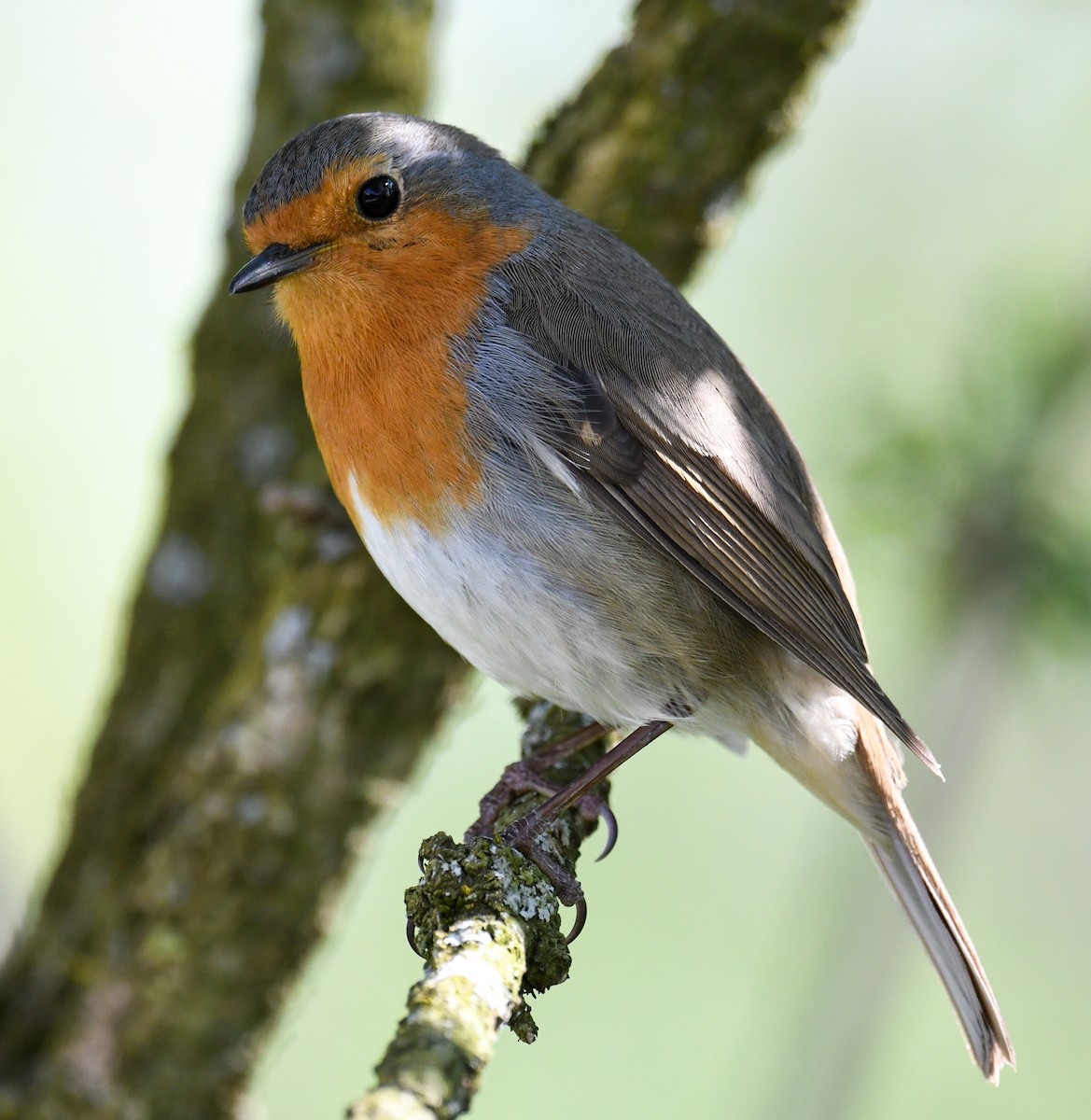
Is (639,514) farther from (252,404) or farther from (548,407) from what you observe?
(252,404)

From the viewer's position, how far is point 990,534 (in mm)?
3678

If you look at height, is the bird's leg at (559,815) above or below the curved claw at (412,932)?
above

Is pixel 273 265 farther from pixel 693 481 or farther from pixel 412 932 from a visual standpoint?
pixel 412 932

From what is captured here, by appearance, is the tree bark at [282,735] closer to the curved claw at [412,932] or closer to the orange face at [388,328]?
the orange face at [388,328]

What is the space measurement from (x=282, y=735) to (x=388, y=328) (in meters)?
1.37

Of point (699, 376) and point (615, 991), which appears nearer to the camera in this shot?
point (699, 376)

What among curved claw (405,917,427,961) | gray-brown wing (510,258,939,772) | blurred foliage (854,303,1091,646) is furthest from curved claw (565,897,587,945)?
blurred foliage (854,303,1091,646)

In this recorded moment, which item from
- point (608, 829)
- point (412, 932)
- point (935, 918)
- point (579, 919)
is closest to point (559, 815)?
point (579, 919)

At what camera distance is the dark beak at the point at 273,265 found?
127 inches

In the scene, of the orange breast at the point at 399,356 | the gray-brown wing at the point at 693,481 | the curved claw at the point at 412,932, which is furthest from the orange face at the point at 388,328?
the curved claw at the point at 412,932

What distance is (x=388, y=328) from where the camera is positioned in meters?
3.18

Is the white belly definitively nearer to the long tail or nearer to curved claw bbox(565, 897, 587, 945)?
curved claw bbox(565, 897, 587, 945)

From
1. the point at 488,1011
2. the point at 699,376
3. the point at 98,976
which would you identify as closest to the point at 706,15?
the point at 699,376

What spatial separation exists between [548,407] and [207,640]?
1.92 metres
